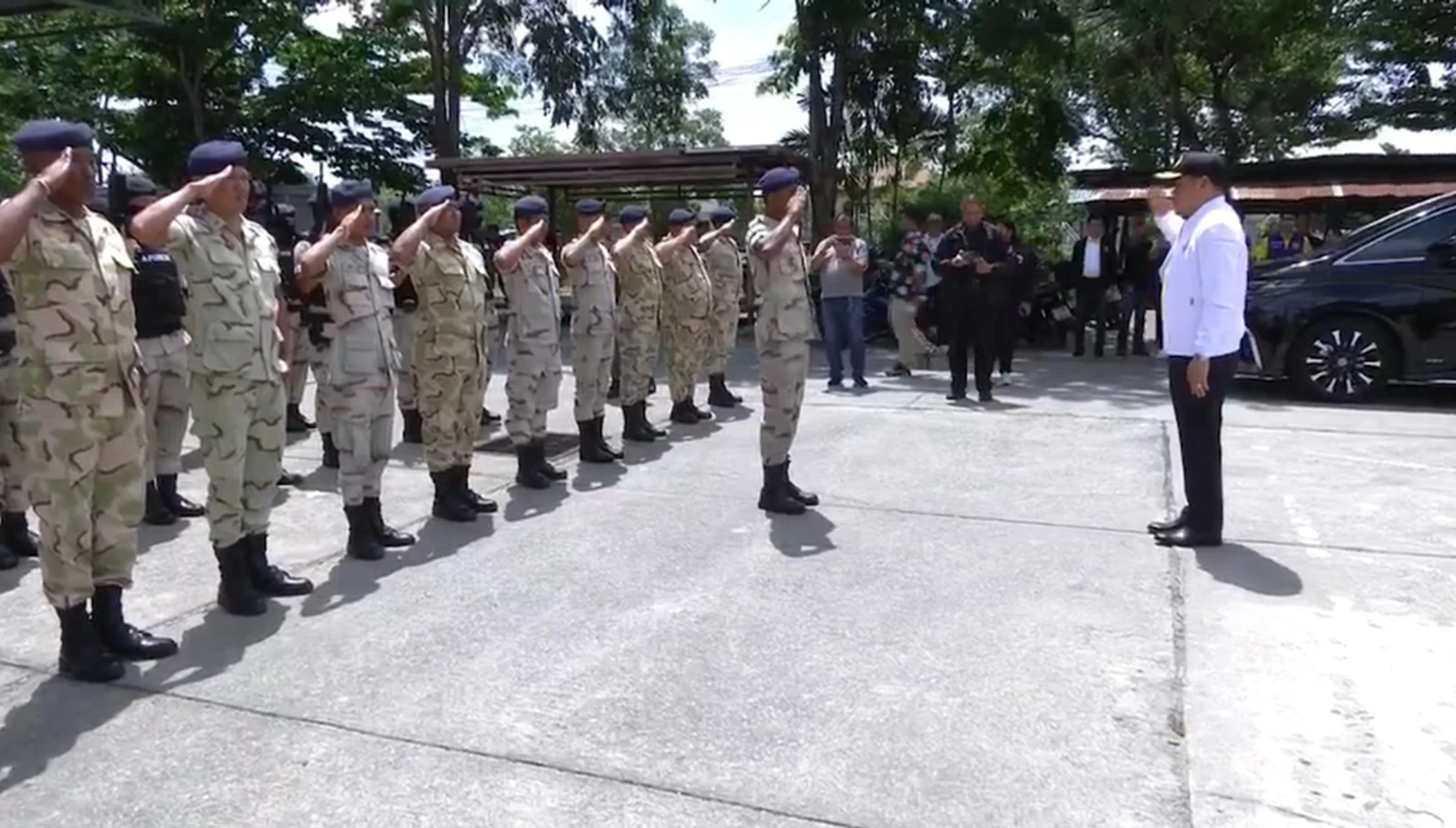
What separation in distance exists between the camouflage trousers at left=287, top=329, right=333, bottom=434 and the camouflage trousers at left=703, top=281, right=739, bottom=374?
9.70 feet

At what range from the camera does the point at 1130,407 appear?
921 centimetres

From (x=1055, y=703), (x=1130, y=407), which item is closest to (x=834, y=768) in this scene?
(x=1055, y=703)

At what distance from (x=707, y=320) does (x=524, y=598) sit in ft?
14.9

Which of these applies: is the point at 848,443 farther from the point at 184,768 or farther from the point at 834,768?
the point at 184,768

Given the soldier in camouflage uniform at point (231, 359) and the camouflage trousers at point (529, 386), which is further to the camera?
the camouflage trousers at point (529, 386)

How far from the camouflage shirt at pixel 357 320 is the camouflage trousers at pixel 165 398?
114 centimetres

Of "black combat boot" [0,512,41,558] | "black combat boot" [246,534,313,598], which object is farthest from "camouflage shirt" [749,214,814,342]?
"black combat boot" [0,512,41,558]

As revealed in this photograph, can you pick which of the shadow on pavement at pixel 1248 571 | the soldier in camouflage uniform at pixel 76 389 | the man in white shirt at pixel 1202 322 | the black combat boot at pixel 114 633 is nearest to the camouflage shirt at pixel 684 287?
the man in white shirt at pixel 1202 322

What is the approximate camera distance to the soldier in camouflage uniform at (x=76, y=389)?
12.1 feet

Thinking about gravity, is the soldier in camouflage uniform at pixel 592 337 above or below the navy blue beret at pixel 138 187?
below

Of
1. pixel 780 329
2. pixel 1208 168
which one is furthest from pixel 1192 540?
pixel 780 329

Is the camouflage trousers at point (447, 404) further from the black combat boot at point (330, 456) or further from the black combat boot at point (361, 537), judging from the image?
the black combat boot at point (330, 456)

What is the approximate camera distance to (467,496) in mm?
6016

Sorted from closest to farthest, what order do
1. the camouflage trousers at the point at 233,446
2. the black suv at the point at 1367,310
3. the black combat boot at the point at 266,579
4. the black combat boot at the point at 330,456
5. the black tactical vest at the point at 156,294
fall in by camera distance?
the camouflage trousers at the point at 233,446 → the black combat boot at the point at 266,579 → the black tactical vest at the point at 156,294 → the black combat boot at the point at 330,456 → the black suv at the point at 1367,310
